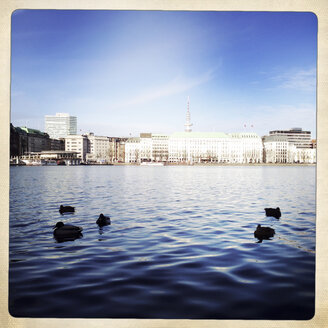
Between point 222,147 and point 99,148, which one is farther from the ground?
point 99,148

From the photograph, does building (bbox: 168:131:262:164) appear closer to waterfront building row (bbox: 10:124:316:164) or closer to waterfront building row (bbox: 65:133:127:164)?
waterfront building row (bbox: 10:124:316:164)

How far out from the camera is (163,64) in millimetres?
4379

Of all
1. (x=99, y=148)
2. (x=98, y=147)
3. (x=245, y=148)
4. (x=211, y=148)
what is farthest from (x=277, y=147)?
(x=98, y=147)

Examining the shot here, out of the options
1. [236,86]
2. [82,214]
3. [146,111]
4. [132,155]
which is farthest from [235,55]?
[132,155]

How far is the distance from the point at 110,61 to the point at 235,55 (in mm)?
1547

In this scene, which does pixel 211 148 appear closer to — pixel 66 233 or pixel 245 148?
pixel 245 148

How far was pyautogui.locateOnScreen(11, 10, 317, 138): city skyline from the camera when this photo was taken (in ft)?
12.7

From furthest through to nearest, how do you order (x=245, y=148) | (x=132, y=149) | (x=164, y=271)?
(x=132, y=149) → (x=245, y=148) → (x=164, y=271)

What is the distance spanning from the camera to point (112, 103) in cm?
452

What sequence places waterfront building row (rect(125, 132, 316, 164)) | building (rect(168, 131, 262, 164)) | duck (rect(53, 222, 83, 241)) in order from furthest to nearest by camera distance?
building (rect(168, 131, 262, 164)) → waterfront building row (rect(125, 132, 316, 164)) → duck (rect(53, 222, 83, 241))

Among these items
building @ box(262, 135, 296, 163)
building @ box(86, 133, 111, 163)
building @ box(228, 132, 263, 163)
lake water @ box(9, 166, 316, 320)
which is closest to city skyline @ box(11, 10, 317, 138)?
lake water @ box(9, 166, 316, 320)

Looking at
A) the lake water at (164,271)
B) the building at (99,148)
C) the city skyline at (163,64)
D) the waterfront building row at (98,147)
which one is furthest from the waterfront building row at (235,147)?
the building at (99,148)

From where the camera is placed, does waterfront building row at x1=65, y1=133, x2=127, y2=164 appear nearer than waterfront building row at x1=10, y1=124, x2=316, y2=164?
No

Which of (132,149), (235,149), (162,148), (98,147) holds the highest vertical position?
(98,147)
